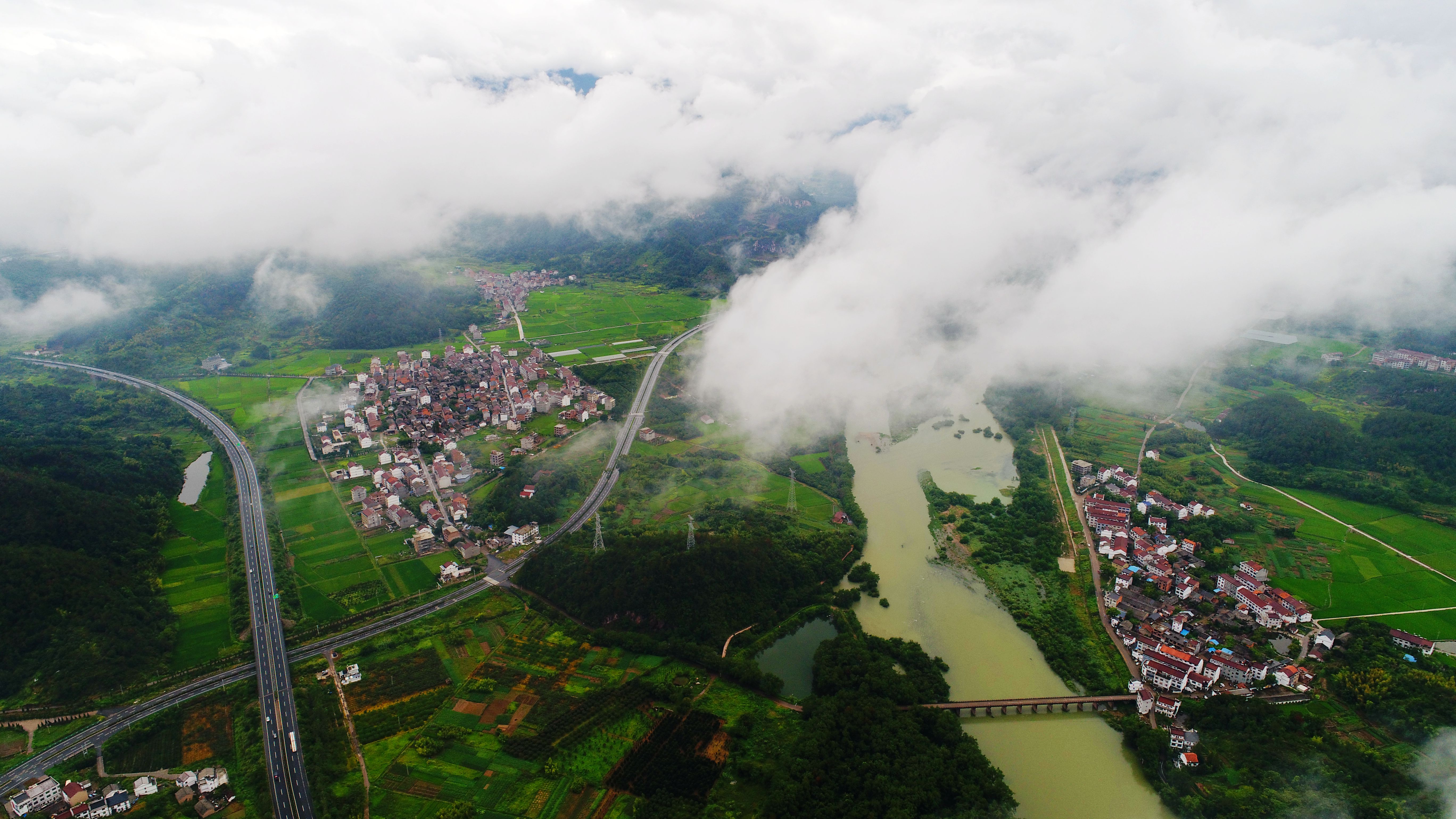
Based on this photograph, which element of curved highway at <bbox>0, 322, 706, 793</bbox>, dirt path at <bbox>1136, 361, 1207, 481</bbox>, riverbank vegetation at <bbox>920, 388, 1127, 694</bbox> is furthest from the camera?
dirt path at <bbox>1136, 361, 1207, 481</bbox>

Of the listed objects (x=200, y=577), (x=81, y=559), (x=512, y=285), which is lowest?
(x=200, y=577)

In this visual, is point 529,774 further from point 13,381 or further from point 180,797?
point 13,381

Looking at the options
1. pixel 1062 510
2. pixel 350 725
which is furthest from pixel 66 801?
pixel 1062 510

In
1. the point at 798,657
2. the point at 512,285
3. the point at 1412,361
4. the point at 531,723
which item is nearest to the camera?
the point at 531,723

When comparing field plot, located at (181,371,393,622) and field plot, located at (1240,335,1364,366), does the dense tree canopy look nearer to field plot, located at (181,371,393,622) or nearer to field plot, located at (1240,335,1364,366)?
field plot, located at (181,371,393,622)

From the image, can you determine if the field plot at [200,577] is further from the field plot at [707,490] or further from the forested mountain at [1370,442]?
the forested mountain at [1370,442]

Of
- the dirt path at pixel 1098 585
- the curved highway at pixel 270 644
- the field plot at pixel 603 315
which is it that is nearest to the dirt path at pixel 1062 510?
the dirt path at pixel 1098 585

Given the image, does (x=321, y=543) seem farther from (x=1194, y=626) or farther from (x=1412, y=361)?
(x=1412, y=361)

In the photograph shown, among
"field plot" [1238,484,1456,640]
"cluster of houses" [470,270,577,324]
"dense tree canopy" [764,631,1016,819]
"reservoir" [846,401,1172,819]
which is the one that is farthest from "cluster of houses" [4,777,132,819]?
"cluster of houses" [470,270,577,324]
